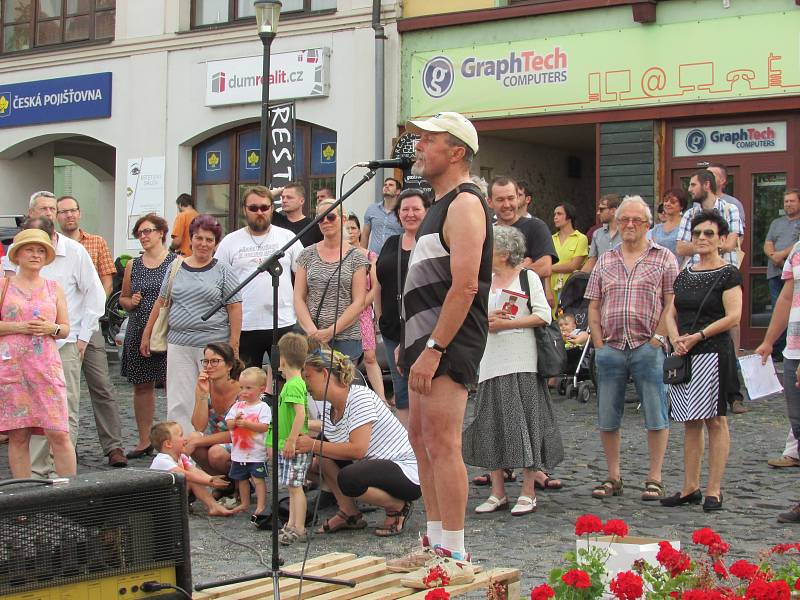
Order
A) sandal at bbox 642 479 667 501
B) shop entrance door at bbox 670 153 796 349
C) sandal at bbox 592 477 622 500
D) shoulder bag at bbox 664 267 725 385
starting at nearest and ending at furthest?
shoulder bag at bbox 664 267 725 385 → sandal at bbox 642 479 667 501 → sandal at bbox 592 477 622 500 → shop entrance door at bbox 670 153 796 349

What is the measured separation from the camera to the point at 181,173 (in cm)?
2150

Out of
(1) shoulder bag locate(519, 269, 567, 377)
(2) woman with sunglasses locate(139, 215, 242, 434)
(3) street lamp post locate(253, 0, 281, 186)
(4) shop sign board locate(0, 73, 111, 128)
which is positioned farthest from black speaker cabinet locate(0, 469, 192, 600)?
(4) shop sign board locate(0, 73, 111, 128)

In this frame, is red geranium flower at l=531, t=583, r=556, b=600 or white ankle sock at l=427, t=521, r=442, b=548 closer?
red geranium flower at l=531, t=583, r=556, b=600

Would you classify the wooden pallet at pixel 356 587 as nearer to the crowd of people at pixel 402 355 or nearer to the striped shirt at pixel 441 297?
the crowd of people at pixel 402 355

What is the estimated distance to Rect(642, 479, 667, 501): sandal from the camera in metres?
8.27

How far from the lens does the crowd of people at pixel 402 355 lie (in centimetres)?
580

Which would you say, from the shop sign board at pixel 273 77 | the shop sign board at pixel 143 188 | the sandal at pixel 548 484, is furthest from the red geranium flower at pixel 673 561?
the shop sign board at pixel 143 188

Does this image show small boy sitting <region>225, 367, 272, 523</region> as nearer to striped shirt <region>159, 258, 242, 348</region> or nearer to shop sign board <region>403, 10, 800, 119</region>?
striped shirt <region>159, 258, 242, 348</region>

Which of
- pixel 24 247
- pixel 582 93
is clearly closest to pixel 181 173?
pixel 582 93

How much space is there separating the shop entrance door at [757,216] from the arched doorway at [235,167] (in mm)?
6271

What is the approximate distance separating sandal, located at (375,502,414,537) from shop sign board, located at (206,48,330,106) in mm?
12812

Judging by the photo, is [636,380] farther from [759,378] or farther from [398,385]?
[398,385]

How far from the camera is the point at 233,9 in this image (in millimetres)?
21062

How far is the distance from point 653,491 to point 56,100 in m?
17.0
